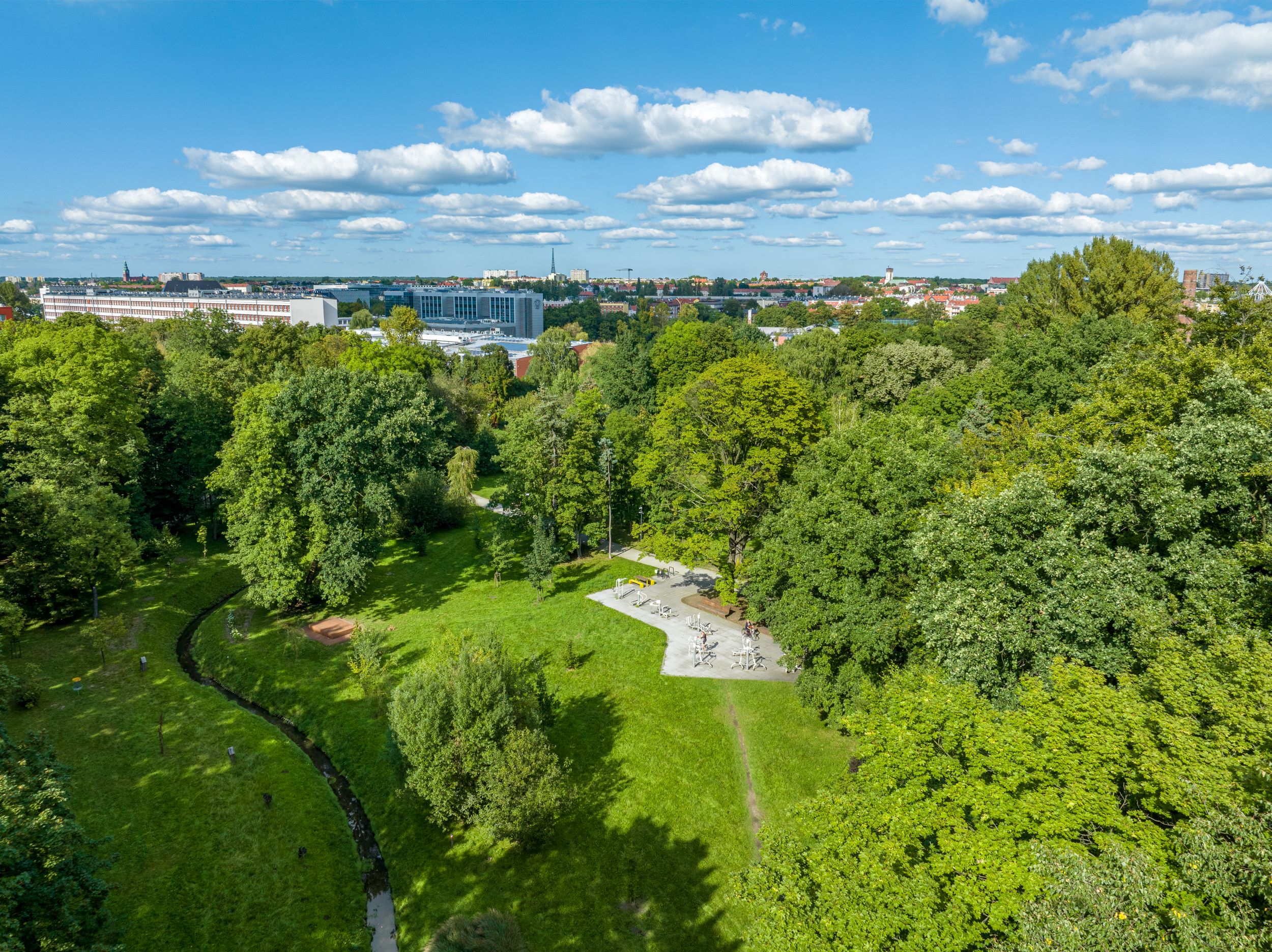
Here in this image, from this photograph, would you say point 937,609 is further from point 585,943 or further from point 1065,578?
point 585,943

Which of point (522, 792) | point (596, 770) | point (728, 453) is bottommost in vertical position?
point (596, 770)

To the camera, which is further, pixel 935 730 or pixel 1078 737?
pixel 935 730

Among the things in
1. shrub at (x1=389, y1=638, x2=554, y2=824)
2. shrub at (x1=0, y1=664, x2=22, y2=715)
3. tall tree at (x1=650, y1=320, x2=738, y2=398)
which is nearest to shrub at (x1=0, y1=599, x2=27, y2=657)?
shrub at (x1=0, y1=664, x2=22, y2=715)

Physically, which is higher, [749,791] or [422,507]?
[422,507]

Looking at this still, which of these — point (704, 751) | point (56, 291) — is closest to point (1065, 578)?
point (704, 751)

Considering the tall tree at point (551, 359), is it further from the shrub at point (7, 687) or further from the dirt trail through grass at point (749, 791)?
the dirt trail through grass at point (749, 791)

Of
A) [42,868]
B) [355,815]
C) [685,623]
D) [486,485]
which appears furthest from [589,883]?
[486,485]

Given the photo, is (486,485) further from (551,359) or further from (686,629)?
(686,629)

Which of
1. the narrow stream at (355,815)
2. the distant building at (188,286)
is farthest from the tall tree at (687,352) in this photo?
the distant building at (188,286)
